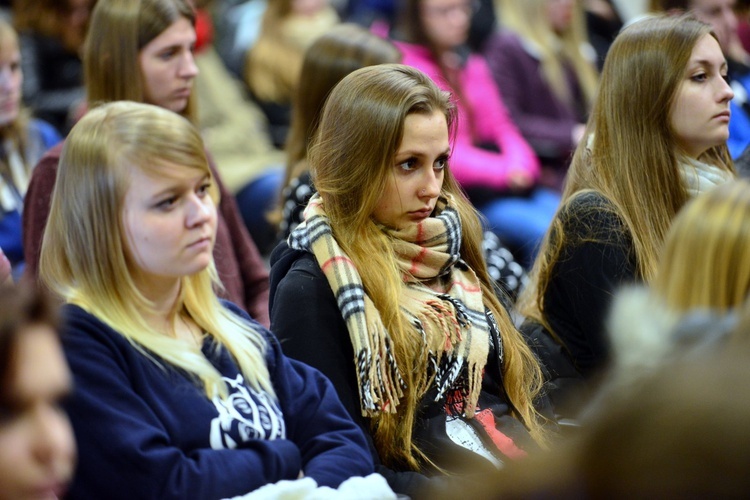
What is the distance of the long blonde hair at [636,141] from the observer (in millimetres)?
3045

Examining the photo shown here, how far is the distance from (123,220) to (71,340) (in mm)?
249

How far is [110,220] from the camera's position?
6.72ft

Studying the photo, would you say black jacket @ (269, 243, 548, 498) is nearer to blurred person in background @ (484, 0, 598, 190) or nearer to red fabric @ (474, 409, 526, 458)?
red fabric @ (474, 409, 526, 458)

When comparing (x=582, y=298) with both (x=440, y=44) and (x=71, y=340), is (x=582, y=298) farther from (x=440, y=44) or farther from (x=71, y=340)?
(x=440, y=44)

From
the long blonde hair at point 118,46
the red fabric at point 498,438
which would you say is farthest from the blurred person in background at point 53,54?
the red fabric at point 498,438

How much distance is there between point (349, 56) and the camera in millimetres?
3604

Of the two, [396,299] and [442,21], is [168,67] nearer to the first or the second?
[396,299]

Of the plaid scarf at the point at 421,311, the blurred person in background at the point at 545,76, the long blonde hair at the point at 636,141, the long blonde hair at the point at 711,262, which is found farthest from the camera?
the blurred person in background at the point at 545,76

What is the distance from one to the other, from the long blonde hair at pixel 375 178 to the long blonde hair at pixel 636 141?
2.31ft

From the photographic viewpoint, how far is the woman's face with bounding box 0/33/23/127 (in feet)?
11.8

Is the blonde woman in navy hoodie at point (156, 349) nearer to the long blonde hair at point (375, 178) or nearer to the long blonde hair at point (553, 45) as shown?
the long blonde hair at point (375, 178)

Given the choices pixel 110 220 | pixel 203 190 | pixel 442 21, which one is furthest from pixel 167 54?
pixel 442 21

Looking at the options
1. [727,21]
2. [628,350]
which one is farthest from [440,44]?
[628,350]

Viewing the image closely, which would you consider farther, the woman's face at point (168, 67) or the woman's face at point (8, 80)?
the woman's face at point (8, 80)
